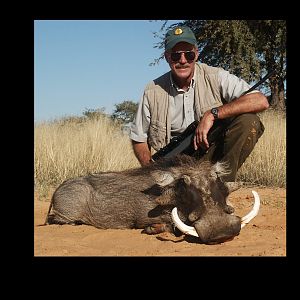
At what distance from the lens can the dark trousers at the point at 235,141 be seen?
577 centimetres

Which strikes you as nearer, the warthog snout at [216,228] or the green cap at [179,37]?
the warthog snout at [216,228]

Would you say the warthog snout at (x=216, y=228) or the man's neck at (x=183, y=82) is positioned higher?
the man's neck at (x=183, y=82)

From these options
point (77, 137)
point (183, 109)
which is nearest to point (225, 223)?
point (183, 109)

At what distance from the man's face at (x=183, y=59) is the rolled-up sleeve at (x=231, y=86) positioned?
1.27ft

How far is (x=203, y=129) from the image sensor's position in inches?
214

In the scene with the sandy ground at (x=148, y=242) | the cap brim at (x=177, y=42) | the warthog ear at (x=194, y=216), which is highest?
the cap brim at (x=177, y=42)

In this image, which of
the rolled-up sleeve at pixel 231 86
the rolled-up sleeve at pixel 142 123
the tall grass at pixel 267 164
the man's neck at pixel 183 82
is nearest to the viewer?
the rolled-up sleeve at pixel 231 86

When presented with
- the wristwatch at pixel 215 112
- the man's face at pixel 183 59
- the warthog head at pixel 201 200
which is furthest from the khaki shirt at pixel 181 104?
the warthog head at pixel 201 200

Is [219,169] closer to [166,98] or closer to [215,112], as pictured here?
[215,112]

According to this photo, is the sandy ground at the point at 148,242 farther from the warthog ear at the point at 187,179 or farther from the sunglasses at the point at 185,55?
the sunglasses at the point at 185,55

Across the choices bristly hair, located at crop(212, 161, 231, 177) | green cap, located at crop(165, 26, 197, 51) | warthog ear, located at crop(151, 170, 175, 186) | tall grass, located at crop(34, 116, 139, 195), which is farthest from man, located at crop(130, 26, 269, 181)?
tall grass, located at crop(34, 116, 139, 195)

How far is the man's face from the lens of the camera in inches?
242

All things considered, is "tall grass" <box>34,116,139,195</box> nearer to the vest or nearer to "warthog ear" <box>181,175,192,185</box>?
the vest
